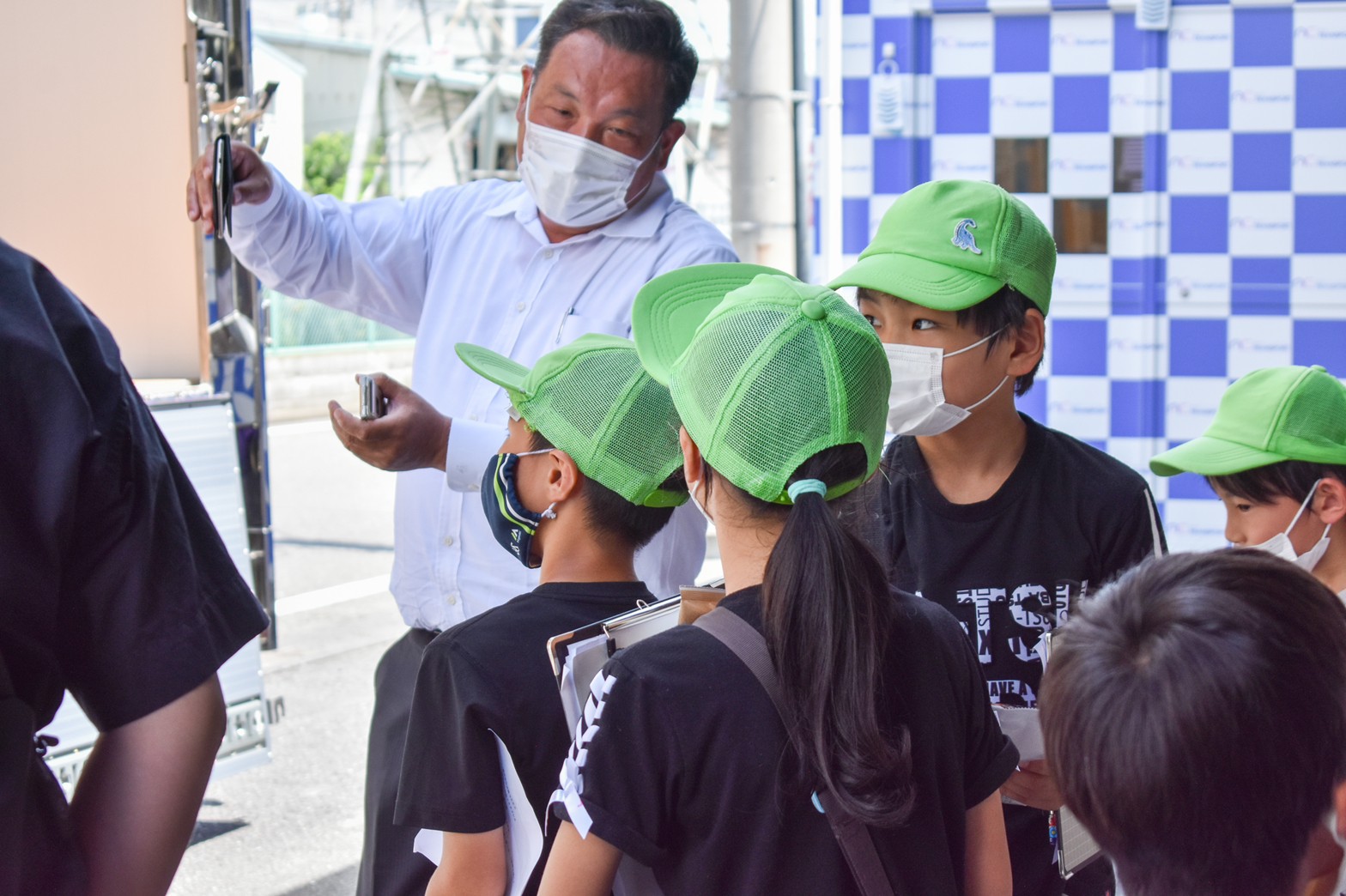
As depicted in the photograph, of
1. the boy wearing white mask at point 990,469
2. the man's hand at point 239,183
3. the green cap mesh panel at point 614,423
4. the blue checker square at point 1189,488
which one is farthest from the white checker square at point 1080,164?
the green cap mesh panel at point 614,423

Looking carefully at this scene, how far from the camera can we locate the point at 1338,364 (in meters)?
3.72

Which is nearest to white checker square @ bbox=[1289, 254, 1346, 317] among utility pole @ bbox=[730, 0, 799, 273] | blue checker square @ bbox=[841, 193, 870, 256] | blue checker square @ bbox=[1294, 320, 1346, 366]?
blue checker square @ bbox=[1294, 320, 1346, 366]

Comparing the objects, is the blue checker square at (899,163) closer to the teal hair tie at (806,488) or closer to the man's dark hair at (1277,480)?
the man's dark hair at (1277,480)

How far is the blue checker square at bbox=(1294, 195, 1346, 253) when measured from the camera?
3.69m

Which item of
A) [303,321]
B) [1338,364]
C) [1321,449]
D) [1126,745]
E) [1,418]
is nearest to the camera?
[1,418]

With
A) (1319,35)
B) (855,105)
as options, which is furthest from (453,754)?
(1319,35)

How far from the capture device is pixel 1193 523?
385 centimetres

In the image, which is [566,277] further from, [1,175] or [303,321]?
[303,321]

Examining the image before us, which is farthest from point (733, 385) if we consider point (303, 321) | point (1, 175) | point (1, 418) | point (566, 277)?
point (303, 321)

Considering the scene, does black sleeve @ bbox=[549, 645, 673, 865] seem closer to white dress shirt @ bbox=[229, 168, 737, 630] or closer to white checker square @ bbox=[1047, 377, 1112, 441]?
white dress shirt @ bbox=[229, 168, 737, 630]

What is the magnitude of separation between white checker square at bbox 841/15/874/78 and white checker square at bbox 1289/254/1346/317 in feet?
4.41

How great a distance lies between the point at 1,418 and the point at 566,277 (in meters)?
1.63

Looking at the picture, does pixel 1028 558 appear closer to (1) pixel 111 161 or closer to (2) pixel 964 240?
(2) pixel 964 240

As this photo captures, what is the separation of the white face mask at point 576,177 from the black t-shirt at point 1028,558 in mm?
909
